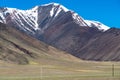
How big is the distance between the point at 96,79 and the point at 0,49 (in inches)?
5975

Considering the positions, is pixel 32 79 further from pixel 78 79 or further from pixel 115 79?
pixel 115 79

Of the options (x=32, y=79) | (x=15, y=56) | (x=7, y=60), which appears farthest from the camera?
(x=15, y=56)

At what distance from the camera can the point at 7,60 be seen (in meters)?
171

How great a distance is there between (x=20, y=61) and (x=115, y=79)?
139 meters

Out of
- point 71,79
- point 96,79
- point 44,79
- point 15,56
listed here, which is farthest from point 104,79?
point 15,56

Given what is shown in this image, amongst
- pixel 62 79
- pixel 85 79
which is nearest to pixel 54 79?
pixel 62 79

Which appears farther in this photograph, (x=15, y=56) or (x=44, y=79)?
(x=15, y=56)

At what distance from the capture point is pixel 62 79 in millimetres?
38406

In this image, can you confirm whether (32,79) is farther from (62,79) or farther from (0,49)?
(0,49)

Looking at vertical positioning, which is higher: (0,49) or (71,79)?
(0,49)

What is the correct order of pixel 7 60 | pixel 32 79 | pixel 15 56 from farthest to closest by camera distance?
pixel 15 56 < pixel 7 60 < pixel 32 79

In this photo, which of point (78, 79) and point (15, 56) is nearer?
point (78, 79)

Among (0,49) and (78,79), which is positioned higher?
(0,49)

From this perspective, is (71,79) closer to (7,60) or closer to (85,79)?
(85,79)
